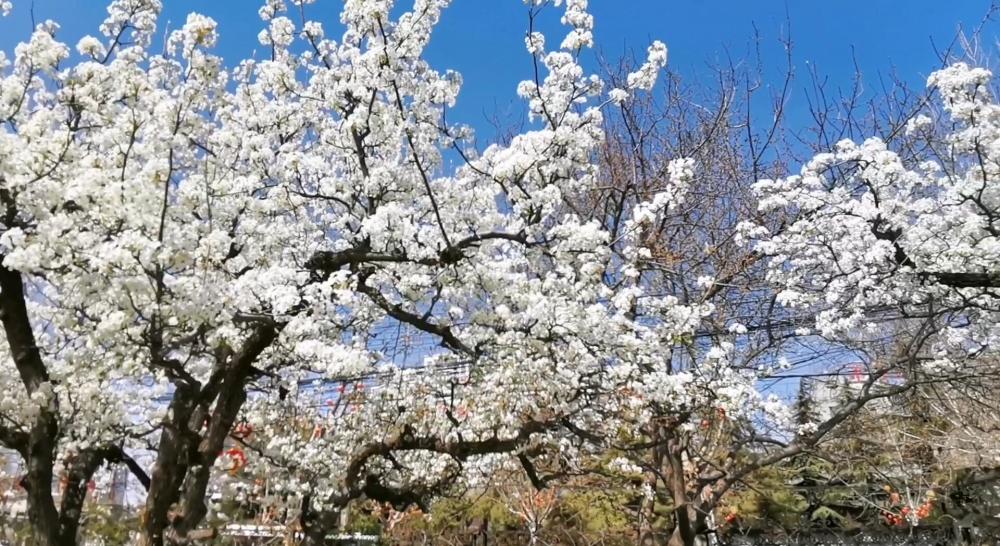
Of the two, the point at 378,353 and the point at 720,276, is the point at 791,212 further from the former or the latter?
the point at 378,353

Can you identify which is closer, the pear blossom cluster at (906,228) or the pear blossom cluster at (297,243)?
the pear blossom cluster at (297,243)

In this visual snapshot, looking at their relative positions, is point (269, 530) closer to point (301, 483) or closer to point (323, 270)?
point (301, 483)

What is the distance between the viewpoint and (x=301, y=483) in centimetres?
707

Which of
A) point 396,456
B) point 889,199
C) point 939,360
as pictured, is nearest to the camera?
point 889,199

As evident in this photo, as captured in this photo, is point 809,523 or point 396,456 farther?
point 809,523

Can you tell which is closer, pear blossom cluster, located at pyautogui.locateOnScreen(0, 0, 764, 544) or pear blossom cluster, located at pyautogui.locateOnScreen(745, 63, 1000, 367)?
pear blossom cluster, located at pyautogui.locateOnScreen(0, 0, 764, 544)

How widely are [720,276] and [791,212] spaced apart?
92 cm

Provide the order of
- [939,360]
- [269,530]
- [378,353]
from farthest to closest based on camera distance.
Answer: [269,530] → [939,360] → [378,353]

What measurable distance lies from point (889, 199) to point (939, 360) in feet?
5.39

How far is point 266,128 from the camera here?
16.9 feet

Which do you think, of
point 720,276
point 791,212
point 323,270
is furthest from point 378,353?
point 791,212

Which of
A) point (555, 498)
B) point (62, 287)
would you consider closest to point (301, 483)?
point (62, 287)

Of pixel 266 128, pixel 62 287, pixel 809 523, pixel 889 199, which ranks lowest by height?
pixel 809 523

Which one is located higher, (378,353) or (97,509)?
(378,353)
